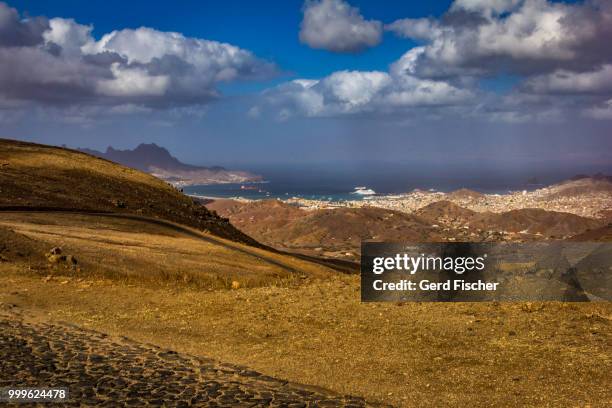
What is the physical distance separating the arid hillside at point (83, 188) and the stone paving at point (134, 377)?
18.8 metres

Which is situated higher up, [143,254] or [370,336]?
[143,254]

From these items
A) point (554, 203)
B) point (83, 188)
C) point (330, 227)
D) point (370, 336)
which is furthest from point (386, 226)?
point (370, 336)

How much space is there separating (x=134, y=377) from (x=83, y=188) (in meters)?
27.7

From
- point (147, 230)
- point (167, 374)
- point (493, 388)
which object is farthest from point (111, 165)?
point (493, 388)

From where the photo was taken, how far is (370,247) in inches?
581

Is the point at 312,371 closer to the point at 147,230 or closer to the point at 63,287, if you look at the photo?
the point at 63,287

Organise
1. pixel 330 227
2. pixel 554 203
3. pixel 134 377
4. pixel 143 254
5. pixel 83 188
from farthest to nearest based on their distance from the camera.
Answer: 1. pixel 554 203
2. pixel 330 227
3. pixel 83 188
4. pixel 143 254
5. pixel 134 377

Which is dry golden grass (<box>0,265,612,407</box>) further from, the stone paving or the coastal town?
the coastal town

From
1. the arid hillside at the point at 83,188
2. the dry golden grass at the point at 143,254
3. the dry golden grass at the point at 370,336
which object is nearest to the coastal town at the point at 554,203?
the arid hillside at the point at 83,188

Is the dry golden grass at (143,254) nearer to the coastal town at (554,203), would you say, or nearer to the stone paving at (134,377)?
the stone paving at (134,377)

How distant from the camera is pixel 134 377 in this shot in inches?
376

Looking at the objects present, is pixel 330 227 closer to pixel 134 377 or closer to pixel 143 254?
pixel 143 254

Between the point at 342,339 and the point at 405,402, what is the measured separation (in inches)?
141

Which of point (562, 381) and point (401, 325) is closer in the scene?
point (562, 381)
